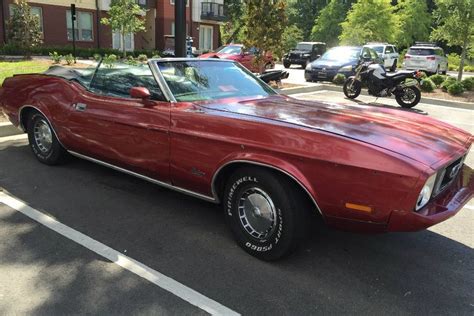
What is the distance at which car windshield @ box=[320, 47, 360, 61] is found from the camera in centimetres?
1698

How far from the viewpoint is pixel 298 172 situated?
3068 millimetres

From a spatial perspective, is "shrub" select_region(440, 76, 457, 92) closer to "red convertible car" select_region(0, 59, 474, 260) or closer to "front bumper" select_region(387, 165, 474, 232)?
"red convertible car" select_region(0, 59, 474, 260)

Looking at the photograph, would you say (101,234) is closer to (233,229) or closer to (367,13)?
(233,229)

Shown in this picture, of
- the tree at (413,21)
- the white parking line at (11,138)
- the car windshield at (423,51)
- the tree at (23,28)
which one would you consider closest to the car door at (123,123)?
the white parking line at (11,138)

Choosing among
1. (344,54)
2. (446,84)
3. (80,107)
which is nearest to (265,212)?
(80,107)

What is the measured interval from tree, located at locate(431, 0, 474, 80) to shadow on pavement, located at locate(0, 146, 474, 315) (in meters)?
13.3

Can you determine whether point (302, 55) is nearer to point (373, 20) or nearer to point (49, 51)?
point (373, 20)

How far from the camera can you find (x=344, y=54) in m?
17.3

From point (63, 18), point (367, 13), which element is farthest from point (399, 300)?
point (367, 13)

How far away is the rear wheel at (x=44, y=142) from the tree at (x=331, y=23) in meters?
50.7

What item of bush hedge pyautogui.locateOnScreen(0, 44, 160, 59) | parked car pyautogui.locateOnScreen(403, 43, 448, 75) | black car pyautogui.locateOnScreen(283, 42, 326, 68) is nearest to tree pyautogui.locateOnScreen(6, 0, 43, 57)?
bush hedge pyautogui.locateOnScreen(0, 44, 160, 59)

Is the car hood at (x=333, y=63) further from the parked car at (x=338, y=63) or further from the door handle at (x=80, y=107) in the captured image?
the door handle at (x=80, y=107)

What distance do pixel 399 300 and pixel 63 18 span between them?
1146 inches

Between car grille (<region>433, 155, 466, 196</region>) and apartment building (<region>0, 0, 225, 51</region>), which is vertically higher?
apartment building (<region>0, 0, 225, 51</region>)
